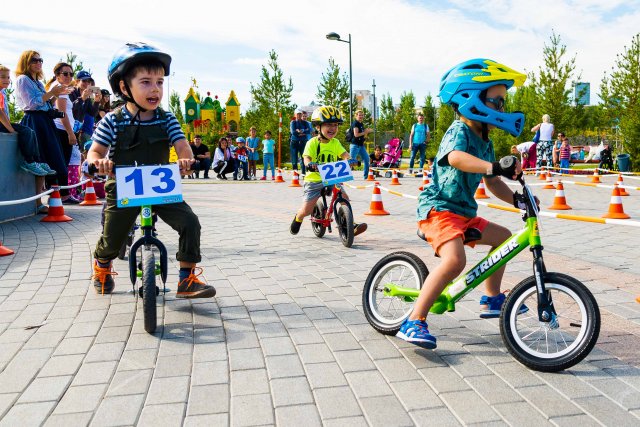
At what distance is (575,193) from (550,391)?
1227 cm

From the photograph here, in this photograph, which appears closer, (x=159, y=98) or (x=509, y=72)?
(x=509, y=72)

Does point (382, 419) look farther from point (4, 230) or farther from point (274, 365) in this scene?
point (4, 230)

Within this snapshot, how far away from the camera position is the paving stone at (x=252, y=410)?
267 cm

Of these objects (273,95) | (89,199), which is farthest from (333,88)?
(89,199)

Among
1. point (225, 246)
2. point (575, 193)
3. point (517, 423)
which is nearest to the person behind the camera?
point (517, 423)

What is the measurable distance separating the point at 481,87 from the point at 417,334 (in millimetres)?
1461

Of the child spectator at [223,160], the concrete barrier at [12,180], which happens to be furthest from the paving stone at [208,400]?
the child spectator at [223,160]

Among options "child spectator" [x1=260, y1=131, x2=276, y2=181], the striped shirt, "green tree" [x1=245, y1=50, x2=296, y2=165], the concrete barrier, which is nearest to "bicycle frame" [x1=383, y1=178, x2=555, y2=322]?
the striped shirt

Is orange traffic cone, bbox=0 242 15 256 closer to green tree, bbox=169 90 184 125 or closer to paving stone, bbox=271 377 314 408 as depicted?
paving stone, bbox=271 377 314 408

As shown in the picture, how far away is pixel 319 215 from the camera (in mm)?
7863

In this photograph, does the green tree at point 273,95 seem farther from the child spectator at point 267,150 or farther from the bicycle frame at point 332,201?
the bicycle frame at point 332,201

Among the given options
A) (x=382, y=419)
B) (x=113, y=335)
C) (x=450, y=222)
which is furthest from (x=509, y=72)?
(x=113, y=335)

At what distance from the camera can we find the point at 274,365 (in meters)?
3.35

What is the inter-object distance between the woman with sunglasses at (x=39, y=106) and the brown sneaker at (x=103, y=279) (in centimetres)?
584
